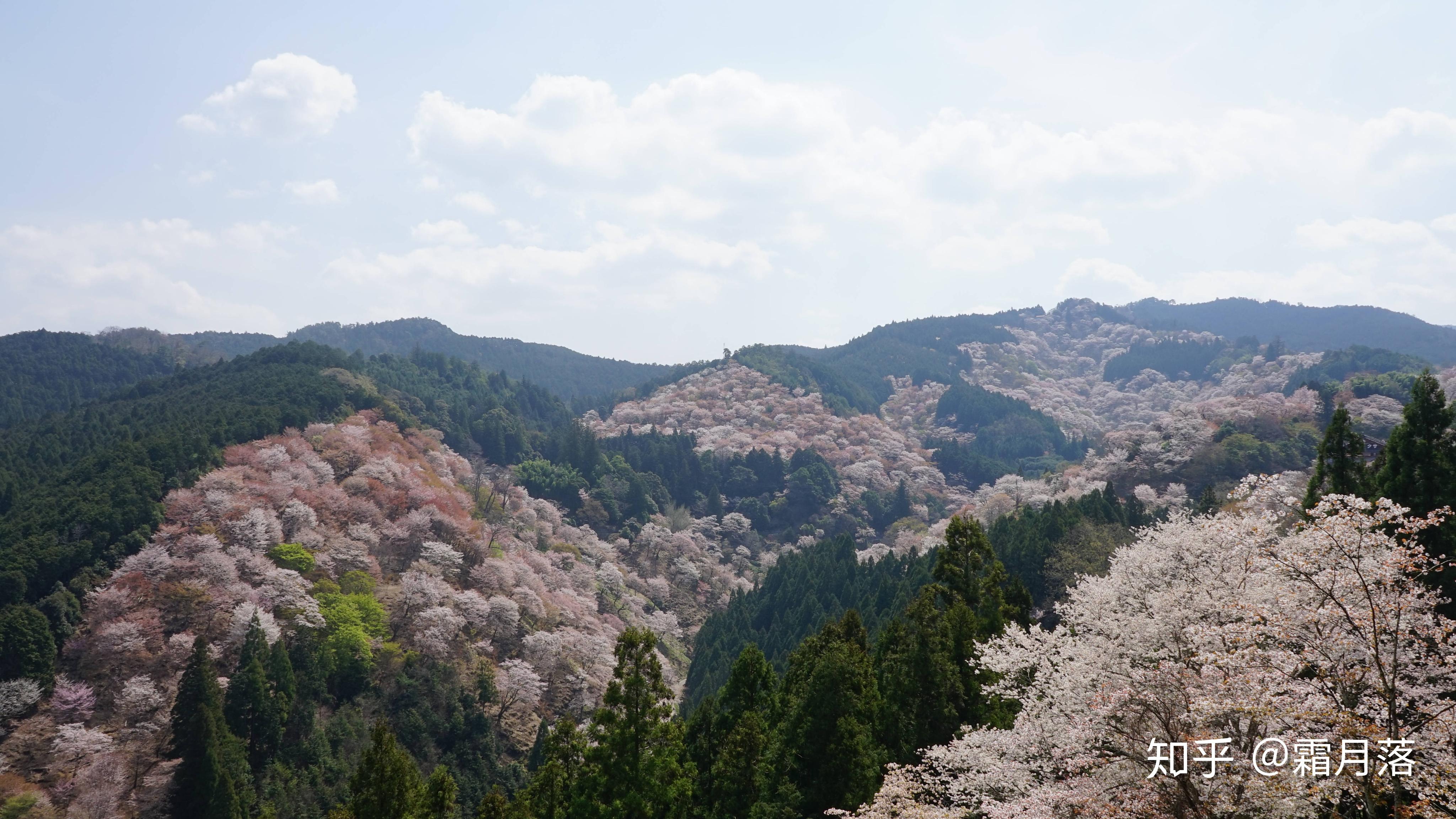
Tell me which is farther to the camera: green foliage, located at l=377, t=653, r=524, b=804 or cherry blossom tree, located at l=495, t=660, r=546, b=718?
Answer: cherry blossom tree, located at l=495, t=660, r=546, b=718

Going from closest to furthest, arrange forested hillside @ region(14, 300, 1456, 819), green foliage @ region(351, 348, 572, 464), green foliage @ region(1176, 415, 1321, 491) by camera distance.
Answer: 1. forested hillside @ region(14, 300, 1456, 819)
2. green foliage @ region(1176, 415, 1321, 491)
3. green foliage @ region(351, 348, 572, 464)

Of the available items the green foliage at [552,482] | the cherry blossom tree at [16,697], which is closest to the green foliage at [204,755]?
the cherry blossom tree at [16,697]

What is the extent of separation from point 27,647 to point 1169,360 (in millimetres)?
186834

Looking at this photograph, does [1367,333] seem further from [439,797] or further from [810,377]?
[439,797]

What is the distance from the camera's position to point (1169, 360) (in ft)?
572

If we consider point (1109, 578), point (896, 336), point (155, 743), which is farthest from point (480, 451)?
point (896, 336)

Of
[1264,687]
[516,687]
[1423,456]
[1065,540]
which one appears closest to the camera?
[1264,687]

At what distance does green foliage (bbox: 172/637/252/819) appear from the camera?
3042cm

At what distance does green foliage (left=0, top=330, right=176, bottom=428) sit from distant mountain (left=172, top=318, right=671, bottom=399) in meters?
58.4

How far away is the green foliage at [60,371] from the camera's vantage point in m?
89.3

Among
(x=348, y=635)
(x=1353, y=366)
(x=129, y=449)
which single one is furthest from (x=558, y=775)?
(x=1353, y=366)

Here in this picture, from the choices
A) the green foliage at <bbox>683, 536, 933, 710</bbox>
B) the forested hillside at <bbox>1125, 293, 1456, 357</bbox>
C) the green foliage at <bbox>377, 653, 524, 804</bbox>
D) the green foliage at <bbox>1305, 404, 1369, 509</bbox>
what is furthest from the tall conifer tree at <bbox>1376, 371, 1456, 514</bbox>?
the forested hillside at <bbox>1125, 293, 1456, 357</bbox>

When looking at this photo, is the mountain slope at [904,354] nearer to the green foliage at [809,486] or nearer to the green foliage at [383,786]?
the green foliage at [809,486]

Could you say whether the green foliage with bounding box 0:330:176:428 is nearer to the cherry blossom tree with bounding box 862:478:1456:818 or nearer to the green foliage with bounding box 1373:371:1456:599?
the cherry blossom tree with bounding box 862:478:1456:818
